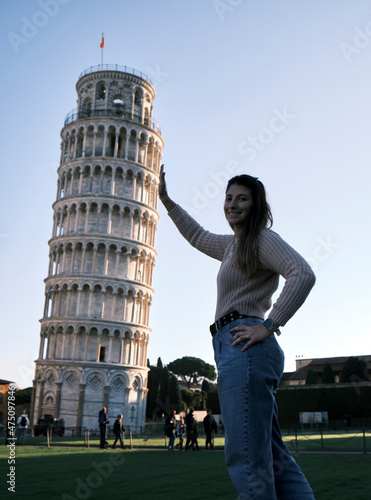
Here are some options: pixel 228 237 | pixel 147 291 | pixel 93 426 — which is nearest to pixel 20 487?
pixel 228 237

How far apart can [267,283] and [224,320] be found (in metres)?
0.36

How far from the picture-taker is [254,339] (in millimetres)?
2795

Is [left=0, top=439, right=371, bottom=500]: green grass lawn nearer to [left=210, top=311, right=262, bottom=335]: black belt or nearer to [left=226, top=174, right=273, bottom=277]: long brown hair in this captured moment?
[left=210, top=311, right=262, bottom=335]: black belt

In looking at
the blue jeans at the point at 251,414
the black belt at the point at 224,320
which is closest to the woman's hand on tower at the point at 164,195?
the black belt at the point at 224,320

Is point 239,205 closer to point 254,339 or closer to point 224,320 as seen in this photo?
point 224,320

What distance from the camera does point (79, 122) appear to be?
191 ft

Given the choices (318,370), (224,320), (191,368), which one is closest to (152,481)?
(224,320)

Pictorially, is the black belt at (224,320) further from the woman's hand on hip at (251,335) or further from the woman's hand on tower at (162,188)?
the woman's hand on tower at (162,188)

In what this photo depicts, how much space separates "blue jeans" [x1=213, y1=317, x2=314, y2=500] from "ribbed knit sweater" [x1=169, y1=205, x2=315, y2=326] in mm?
206

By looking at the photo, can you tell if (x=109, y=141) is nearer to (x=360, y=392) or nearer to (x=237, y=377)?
(x=360, y=392)

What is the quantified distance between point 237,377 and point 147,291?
54398 millimetres

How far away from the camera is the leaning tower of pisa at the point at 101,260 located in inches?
2029

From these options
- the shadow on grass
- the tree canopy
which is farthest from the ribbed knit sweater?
the tree canopy

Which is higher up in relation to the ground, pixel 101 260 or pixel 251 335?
pixel 101 260
